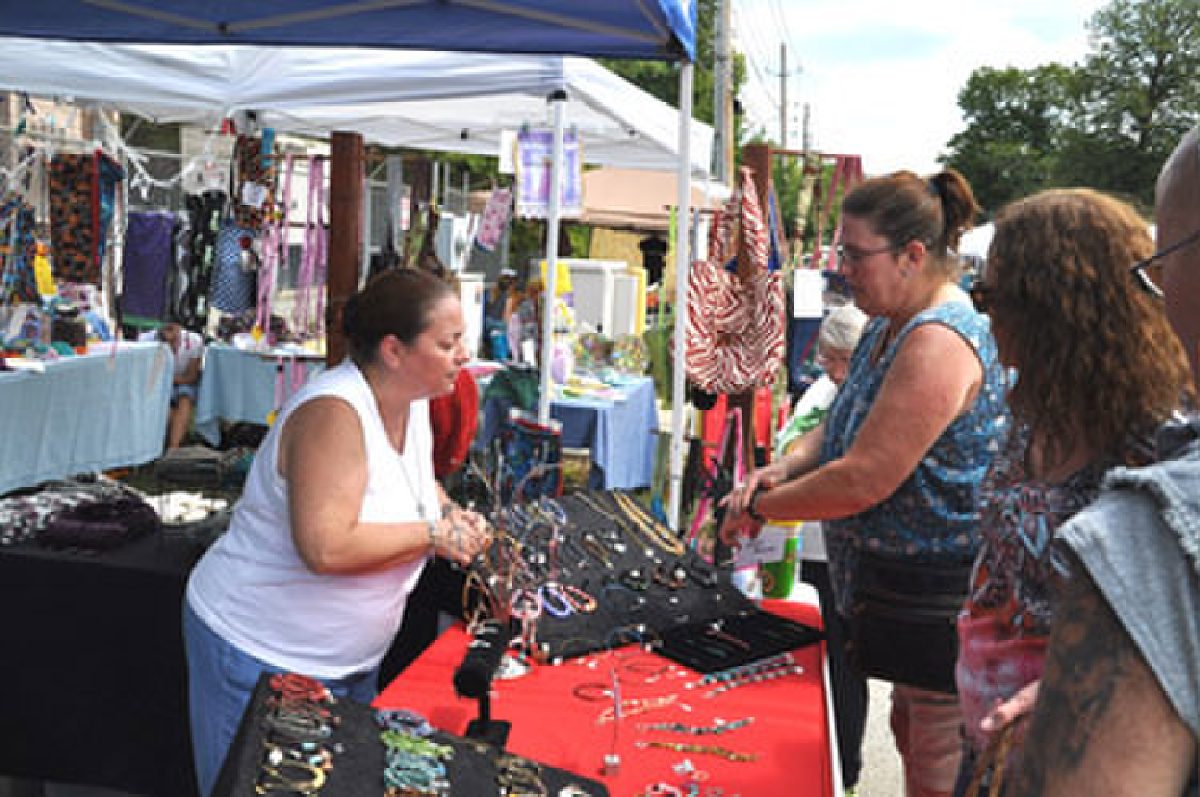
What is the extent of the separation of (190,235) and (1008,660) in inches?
190

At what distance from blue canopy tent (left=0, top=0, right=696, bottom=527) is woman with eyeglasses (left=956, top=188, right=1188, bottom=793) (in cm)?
129

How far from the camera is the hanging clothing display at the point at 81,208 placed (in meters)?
5.55

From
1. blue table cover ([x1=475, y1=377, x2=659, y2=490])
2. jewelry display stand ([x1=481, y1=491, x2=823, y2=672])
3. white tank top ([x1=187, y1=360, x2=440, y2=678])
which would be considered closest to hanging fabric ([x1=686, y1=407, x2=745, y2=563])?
jewelry display stand ([x1=481, y1=491, x2=823, y2=672])

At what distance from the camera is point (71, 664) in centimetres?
295

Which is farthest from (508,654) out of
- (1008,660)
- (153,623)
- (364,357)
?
(153,623)

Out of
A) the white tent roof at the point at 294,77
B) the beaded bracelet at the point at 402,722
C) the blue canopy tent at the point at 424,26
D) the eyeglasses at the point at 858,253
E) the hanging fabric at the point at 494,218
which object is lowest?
the beaded bracelet at the point at 402,722

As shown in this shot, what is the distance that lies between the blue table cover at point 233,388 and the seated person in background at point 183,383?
0.39ft

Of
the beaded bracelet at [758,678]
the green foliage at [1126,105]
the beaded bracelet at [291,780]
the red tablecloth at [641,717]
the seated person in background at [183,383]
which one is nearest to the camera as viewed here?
the beaded bracelet at [291,780]

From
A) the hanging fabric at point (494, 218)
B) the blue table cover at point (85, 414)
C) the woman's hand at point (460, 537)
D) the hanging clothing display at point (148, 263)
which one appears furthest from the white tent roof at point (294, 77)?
the woman's hand at point (460, 537)

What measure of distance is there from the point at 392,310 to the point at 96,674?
1542mm

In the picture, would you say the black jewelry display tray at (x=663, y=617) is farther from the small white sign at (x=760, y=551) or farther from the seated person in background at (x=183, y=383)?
the seated person in background at (x=183, y=383)

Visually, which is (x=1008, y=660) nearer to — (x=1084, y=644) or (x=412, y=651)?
(x=1084, y=644)

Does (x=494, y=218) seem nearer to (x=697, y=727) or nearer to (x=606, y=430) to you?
(x=606, y=430)

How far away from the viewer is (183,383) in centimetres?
768
